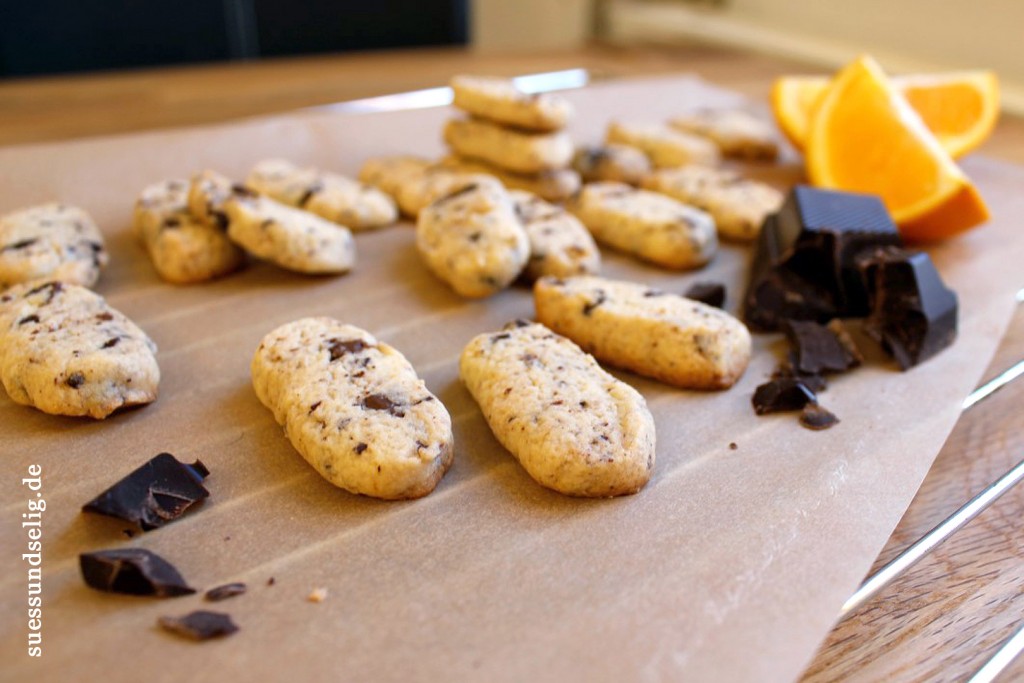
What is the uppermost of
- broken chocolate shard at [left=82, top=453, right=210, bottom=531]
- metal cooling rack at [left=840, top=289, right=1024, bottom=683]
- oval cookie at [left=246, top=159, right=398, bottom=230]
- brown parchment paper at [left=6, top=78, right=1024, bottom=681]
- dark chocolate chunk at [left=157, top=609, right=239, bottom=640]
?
oval cookie at [left=246, top=159, right=398, bottom=230]

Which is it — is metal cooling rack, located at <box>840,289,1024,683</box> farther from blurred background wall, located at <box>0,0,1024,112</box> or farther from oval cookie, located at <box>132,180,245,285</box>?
blurred background wall, located at <box>0,0,1024,112</box>

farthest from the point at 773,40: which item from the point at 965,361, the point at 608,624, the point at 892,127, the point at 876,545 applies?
the point at 608,624

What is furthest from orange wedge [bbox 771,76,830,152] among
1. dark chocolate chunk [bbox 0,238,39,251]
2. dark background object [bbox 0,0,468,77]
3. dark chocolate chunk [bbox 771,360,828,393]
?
dark chocolate chunk [bbox 0,238,39,251]

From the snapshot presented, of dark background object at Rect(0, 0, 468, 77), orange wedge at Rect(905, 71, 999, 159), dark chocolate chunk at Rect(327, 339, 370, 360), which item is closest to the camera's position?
dark chocolate chunk at Rect(327, 339, 370, 360)

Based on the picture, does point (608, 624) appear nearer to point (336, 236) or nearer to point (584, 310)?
point (584, 310)

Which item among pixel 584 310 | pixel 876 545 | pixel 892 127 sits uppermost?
pixel 892 127

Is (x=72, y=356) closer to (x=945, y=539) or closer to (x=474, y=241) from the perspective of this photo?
(x=474, y=241)

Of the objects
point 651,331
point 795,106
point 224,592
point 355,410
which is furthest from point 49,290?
point 795,106

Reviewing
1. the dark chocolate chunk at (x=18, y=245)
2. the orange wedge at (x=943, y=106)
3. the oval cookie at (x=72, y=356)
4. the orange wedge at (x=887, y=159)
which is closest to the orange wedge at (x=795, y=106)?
the orange wedge at (x=943, y=106)
